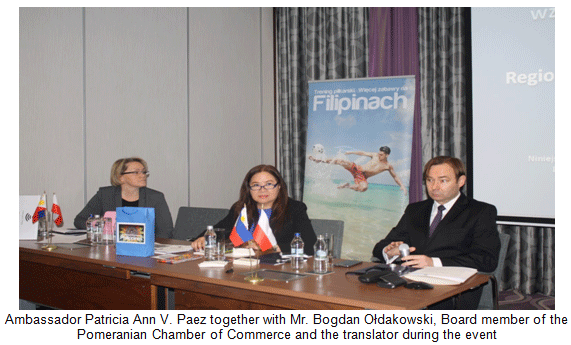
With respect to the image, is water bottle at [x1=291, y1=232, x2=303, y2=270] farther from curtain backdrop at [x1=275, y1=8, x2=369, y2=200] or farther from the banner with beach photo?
curtain backdrop at [x1=275, y1=8, x2=369, y2=200]

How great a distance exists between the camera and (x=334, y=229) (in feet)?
11.4

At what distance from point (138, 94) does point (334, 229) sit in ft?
9.35

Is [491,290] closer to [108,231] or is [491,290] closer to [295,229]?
[295,229]

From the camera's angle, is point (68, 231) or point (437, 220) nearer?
point (437, 220)

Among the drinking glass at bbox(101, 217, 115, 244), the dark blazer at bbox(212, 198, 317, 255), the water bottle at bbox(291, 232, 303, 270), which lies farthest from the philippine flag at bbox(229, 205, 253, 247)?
the drinking glass at bbox(101, 217, 115, 244)

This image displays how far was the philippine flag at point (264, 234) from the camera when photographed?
137 inches

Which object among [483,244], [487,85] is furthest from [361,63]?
[483,244]

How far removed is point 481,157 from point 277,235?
227 centimetres

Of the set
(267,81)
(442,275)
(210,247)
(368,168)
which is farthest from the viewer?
(267,81)

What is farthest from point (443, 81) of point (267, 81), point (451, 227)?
point (451, 227)

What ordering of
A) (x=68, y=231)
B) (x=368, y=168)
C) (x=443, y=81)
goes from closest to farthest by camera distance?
(x=68, y=231), (x=443, y=81), (x=368, y=168)
